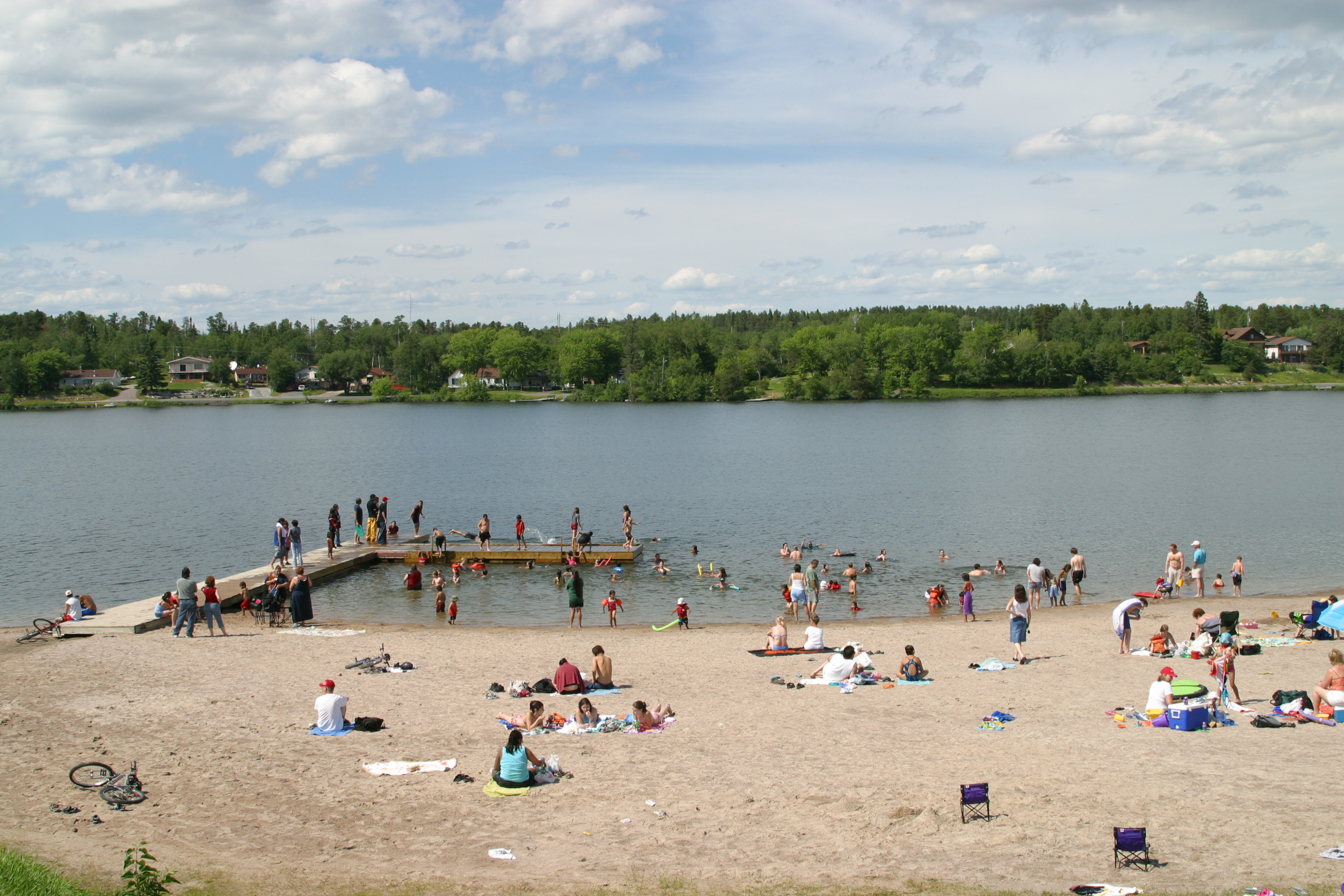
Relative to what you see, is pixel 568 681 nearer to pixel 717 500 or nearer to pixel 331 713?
pixel 331 713

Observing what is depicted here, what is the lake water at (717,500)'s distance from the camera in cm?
3067

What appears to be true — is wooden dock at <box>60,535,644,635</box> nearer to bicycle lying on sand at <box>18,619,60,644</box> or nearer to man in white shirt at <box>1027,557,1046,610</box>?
bicycle lying on sand at <box>18,619,60,644</box>

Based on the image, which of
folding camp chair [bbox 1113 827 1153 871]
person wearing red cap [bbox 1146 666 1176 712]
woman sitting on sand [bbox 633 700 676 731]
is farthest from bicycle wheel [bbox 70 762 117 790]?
person wearing red cap [bbox 1146 666 1176 712]

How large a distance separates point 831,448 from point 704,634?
193 feet

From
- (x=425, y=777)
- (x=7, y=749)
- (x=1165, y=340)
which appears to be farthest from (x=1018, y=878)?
(x=1165, y=340)

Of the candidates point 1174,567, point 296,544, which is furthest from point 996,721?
point 296,544

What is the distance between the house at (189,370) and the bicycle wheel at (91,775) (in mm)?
209016

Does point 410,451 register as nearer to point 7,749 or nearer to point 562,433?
point 562,433

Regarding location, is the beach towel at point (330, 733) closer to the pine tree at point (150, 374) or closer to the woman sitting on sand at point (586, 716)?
the woman sitting on sand at point (586, 716)

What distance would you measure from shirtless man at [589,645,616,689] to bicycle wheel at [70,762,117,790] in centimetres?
788

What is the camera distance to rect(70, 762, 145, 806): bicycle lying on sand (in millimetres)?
11906

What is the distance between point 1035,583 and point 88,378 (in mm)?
197552

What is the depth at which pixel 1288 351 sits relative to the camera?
183375 mm

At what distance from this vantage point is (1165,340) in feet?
575
